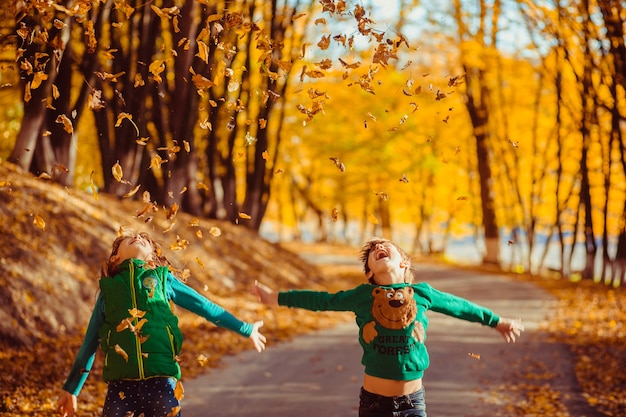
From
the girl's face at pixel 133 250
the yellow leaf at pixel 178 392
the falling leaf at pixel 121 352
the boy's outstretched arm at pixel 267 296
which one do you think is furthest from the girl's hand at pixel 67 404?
the boy's outstretched arm at pixel 267 296

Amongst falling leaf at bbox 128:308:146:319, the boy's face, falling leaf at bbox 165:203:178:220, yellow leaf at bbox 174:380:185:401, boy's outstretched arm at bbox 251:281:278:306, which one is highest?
falling leaf at bbox 165:203:178:220

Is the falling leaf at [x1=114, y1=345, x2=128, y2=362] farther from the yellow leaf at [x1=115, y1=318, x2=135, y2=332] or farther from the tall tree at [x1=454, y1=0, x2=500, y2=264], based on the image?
the tall tree at [x1=454, y1=0, x2=500, y2=264]

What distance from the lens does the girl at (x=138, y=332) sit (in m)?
3.47

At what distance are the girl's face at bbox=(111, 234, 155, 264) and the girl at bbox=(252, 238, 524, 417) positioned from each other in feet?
2.42

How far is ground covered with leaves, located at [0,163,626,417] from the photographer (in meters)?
6.58

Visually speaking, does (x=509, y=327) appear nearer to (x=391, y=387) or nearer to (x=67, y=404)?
(x=391, y=387)

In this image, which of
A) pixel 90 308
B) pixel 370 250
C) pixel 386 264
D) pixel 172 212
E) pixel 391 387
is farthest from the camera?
pixel 90 308

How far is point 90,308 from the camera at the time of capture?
8.85 metres

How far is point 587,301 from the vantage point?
14883 mm

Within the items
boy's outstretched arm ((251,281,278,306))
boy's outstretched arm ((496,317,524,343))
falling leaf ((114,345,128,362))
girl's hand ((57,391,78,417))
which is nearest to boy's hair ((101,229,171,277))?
falling leaf ((114,345,128,362))

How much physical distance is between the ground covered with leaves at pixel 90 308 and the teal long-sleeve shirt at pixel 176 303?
462 mm

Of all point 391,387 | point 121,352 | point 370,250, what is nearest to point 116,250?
point 121,352

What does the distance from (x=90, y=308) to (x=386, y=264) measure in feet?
19.9

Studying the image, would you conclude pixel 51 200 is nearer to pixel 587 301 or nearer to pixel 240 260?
pixel 240 260
